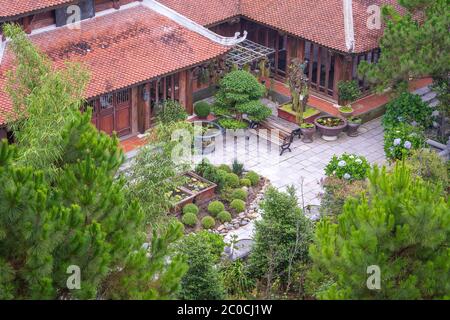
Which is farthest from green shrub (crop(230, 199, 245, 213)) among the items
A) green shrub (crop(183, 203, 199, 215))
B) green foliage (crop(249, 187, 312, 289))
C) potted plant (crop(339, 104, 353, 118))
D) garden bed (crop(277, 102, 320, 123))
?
potted plant (crop(339, 104, 353, 118))

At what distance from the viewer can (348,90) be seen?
35.8 m

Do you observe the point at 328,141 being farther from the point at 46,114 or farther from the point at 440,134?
the point at 46,114

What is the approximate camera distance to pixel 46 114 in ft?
78.2

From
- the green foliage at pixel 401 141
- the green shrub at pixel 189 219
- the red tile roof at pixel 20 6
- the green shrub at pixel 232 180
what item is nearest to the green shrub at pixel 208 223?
the green shrub at pixel 189 219

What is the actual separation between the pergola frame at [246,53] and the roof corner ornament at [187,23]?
71.7 inches

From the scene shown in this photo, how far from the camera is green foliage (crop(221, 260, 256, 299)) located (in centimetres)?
2378

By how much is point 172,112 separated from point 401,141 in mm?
8336

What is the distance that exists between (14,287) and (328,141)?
19.5 metres

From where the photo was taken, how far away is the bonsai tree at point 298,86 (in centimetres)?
3472

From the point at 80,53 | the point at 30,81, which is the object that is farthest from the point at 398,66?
the point at 30,81

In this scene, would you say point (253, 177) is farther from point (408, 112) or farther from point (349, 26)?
point (349, 26)

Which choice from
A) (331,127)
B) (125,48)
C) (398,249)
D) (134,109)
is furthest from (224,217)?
(398,249)

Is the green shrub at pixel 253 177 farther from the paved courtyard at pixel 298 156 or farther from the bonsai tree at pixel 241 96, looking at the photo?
the bonsai tree at pixel 241 96

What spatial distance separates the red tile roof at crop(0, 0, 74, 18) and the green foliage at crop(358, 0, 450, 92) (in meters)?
11.7
